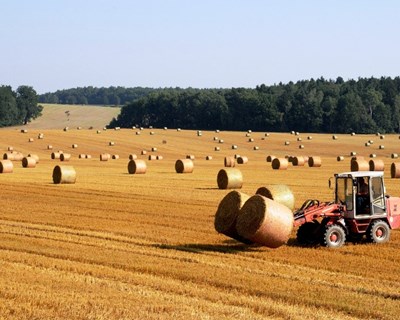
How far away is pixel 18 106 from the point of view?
150 metres

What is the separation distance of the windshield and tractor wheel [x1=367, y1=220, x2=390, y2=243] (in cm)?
76

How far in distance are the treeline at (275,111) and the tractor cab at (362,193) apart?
360 ft


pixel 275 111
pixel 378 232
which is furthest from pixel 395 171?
pixel 275 111

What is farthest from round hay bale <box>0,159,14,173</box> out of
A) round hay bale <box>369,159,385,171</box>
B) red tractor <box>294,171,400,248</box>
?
red tractor <box>294,171,400,248</box>

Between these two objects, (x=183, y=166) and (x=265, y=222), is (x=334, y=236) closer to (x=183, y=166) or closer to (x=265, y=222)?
(x=265, y=222)

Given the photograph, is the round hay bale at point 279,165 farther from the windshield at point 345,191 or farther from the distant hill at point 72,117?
the distant hill at point 72,117

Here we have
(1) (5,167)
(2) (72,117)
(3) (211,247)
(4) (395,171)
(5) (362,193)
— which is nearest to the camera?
(3) (211,247)

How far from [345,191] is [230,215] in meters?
3.09

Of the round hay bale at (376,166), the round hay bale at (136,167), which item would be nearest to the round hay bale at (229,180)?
the round hay bale at (136,167)

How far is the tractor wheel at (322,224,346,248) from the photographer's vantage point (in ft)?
66.4

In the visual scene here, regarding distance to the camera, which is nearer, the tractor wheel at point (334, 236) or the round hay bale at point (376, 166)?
the tractor wheel at point (334, 236)

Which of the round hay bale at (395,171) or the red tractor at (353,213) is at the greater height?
the red tractor at (353,213)

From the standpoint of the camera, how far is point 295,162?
65500 mm

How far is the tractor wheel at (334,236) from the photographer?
20234 mm
